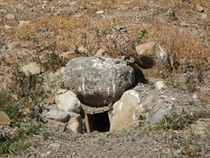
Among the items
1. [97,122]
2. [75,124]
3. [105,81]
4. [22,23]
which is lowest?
[97,122]

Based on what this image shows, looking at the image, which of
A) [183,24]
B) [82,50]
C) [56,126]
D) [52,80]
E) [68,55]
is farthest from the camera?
[183,24]

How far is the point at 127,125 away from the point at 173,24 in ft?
18.5

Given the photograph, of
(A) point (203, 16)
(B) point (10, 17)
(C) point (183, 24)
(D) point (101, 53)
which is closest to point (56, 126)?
(D) point (101, 53)

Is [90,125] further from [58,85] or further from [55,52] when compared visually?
[55,52]

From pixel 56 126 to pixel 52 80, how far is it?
196 cm

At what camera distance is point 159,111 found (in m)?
6.26

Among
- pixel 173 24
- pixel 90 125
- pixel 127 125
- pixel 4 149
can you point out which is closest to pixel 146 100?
pixel 127 125

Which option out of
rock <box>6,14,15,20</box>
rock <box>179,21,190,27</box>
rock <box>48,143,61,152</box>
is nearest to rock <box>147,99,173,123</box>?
rock <box>48,143,61,152</box>

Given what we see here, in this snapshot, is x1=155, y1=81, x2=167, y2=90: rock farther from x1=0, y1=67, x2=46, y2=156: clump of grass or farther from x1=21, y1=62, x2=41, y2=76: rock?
x1=21, y1=62, x2=41, y2=76: rock

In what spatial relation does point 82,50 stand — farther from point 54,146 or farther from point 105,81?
point 54,146

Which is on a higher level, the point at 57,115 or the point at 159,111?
the point at 159,111

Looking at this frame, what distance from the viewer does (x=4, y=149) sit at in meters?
5.46

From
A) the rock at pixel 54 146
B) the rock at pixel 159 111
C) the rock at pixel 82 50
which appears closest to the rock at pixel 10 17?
the rock at pixel 82 50

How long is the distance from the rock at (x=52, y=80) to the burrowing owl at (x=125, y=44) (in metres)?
1.41
